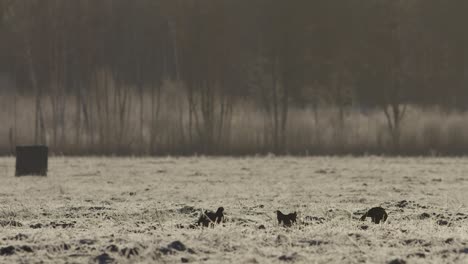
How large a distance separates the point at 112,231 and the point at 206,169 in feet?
44.1

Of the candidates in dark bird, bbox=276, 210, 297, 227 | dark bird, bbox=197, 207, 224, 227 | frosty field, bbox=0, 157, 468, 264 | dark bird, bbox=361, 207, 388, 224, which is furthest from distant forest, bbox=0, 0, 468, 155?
dark bird, bbox=276, 210, 297, 227

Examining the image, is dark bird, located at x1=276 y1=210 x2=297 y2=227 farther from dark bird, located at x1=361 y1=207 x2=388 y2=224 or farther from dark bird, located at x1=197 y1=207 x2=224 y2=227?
dark bird, located at x1=361 y1=207 x2=388 y2=224

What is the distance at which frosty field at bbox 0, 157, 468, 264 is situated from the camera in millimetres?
7285

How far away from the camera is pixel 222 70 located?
3372 cm

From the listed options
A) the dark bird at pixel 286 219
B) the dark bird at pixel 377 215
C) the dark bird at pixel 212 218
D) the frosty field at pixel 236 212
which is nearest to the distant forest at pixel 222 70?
the frosty field at pixel 236 212

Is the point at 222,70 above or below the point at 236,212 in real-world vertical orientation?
above

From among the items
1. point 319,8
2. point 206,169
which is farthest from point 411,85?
point 206,169

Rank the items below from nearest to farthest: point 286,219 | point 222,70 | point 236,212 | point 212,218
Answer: point 286,219 < point 212,218 < point 236,212 < point 222,70

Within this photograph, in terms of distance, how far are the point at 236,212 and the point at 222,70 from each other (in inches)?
876

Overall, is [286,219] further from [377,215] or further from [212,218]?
[377,215]

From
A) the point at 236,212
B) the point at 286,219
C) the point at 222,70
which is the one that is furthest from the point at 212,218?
the point at 222,70

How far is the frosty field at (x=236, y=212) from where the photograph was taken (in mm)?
7285

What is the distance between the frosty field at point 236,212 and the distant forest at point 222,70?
24.8 ft

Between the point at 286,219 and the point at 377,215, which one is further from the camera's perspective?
the point at 377,215
